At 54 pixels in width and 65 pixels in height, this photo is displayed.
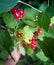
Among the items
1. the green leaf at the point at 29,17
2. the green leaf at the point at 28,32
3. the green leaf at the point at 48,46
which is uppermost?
the green leaf at the point at 48,46

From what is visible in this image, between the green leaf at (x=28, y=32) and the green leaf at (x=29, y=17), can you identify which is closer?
the green leaf at (x=29, y=17)

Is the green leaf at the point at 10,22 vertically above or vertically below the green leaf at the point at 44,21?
below

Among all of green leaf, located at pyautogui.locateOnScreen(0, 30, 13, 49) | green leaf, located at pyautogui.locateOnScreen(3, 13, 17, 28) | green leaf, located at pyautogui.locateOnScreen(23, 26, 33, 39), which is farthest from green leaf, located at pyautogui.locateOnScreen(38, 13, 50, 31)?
green leaf, located at pyautogui.locateOnScreen(23, 26, 33, 39)

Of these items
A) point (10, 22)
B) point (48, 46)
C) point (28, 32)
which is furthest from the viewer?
point (28, 32)

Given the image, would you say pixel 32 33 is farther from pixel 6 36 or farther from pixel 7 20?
pixel 6 36

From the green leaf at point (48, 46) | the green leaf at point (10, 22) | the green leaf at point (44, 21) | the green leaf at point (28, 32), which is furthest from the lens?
the green leaf at point (28, 32)

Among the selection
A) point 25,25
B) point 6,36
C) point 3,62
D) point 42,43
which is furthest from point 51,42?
point 25,25

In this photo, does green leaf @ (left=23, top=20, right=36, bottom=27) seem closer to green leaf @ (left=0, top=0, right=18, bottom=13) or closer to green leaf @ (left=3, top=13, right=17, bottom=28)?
green leaf @ (left=3, top=13, right=17, bottom=28)

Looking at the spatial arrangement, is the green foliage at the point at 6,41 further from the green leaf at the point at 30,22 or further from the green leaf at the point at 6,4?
the green leaf at the point at 30,22

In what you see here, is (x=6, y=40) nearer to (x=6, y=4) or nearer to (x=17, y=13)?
(x=6, y=4)

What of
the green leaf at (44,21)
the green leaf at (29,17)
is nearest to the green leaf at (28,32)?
the green leaf at (29,17)

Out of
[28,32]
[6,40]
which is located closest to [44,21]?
[6,40]
